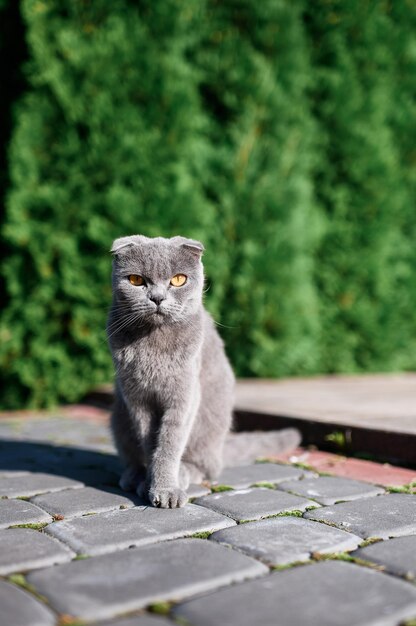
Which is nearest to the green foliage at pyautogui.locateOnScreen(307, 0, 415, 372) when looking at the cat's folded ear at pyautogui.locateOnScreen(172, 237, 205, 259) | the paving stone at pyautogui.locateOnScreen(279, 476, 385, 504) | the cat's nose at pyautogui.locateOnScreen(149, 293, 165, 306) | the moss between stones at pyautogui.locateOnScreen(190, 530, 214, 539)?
the paving stone at pyautogui.locateOnScreen(279, 476, 385, 504)

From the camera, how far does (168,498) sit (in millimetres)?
2193

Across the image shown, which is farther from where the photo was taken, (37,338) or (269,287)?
(269,287)

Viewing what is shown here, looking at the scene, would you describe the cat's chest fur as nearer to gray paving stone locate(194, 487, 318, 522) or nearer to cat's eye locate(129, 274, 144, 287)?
cat's eye locate(129, 274, 144, 287)

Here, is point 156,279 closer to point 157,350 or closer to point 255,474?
point 157,350

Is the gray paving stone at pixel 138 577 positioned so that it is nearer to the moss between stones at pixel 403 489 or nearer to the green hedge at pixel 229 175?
the moss between stones at pixel 403 489

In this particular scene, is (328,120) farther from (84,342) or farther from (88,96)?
(84,342)

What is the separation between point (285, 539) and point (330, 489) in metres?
0.66

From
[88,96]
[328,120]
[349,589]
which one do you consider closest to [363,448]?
[349,589]

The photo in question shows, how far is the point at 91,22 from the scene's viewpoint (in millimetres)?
4641

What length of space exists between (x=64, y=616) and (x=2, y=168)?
14.0 feet

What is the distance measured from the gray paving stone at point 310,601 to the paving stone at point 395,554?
2.7 inches

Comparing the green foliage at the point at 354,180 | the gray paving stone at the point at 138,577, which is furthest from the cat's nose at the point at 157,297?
the green foliage at the point at 354,180

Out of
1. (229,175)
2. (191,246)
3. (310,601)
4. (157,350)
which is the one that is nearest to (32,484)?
(157,350)

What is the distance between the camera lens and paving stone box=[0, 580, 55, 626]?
1.31 m
